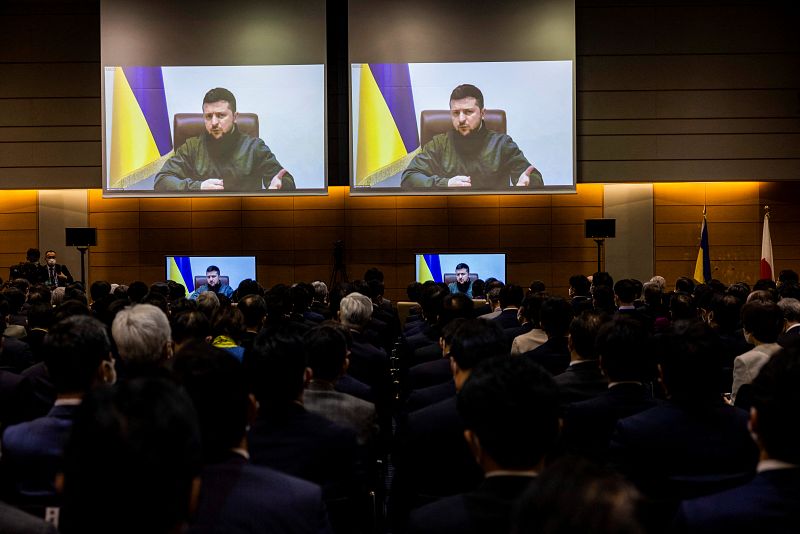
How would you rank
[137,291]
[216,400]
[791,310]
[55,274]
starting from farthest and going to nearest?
[55,274] → [137,291] → [791,310] → [216,400]

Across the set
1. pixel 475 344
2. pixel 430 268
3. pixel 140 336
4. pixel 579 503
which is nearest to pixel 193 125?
pixel 430 268

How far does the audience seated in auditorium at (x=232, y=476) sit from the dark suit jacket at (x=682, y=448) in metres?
1.08

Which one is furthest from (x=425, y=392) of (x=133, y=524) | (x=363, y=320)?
(x=133, y=524)

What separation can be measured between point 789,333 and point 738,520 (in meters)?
3.56

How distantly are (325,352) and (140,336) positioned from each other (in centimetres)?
74

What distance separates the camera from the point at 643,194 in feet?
46.5

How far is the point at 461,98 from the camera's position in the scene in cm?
1293

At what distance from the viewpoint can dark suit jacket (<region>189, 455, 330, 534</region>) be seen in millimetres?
1797

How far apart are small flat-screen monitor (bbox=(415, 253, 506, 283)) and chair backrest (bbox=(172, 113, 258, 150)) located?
3.69m

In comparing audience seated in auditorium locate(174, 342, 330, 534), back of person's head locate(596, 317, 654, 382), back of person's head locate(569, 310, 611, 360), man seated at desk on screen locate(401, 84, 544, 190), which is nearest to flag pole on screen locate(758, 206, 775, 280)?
man seated at desk on screen locate(401, 84, 544, 190)

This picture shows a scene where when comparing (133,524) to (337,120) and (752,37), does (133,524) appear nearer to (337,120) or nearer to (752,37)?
(337,120)

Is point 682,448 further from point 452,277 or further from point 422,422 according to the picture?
point 452,277

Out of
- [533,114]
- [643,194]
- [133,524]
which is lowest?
[133,524]

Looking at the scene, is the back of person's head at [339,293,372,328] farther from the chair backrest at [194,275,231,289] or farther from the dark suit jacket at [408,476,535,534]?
the chair backrest at [194,275,231,289]
